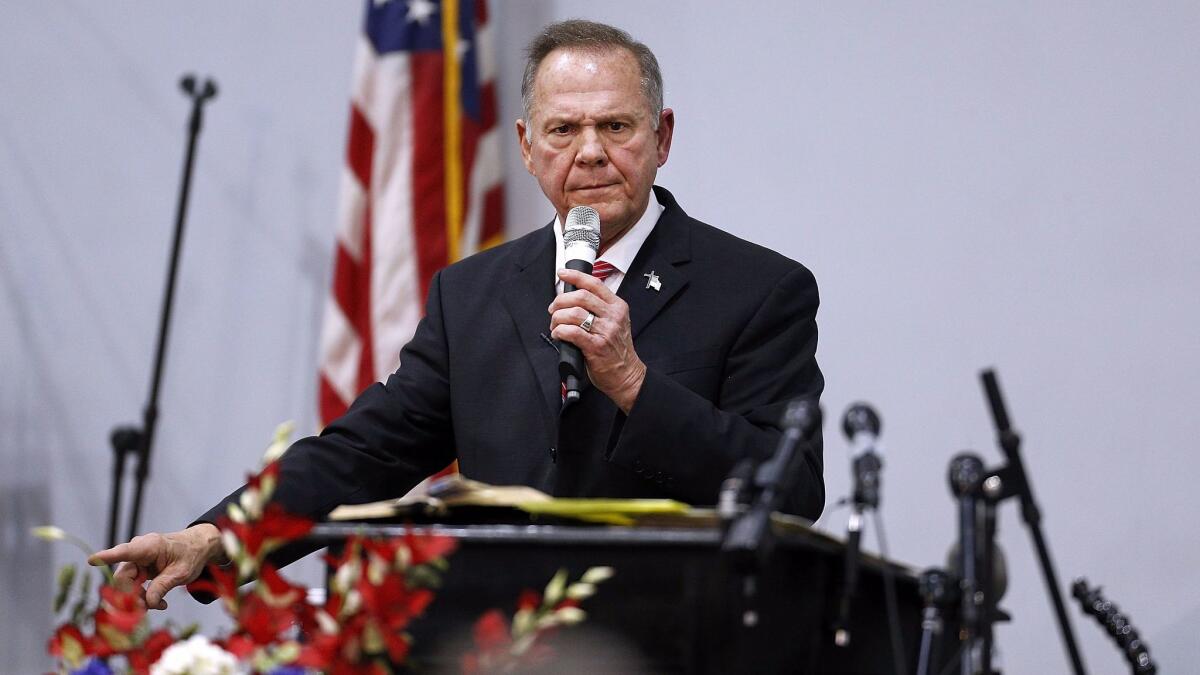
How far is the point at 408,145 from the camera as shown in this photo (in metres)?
4.68

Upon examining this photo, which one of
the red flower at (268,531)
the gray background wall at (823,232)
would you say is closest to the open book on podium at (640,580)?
the red flower at (268,531)

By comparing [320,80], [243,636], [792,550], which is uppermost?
[320,80]

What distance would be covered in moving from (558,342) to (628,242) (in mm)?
418

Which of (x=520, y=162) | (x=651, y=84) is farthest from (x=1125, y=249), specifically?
(x=520, y=162)

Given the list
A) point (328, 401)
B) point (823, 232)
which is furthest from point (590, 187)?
point (328, 401)

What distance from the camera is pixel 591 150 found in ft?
8.99

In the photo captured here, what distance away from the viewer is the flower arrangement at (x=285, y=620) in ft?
4.68

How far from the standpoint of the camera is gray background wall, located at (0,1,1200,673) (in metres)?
3.83

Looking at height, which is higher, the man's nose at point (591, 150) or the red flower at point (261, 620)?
the man's nose at point (591, 150)

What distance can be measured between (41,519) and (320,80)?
170 centimetres

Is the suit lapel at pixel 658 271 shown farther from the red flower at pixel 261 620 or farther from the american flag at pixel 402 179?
the american flag at pixel 402 179

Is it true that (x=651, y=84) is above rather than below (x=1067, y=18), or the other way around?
below

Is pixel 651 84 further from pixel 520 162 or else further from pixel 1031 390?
pixel 520 162

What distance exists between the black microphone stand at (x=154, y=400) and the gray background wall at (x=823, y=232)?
0.95 ft
